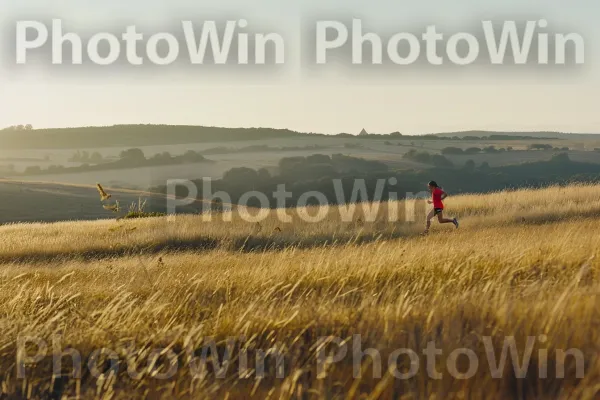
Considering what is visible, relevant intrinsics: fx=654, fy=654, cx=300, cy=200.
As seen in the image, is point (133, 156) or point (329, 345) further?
point (133, 156)

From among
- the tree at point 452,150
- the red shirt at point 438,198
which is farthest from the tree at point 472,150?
the red shirt at point 438,198

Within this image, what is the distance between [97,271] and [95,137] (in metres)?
109

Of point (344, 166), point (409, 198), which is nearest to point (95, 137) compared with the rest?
point (344, 166)

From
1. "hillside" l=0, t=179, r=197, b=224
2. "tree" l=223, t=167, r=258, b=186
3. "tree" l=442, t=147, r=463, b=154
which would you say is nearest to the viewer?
"hillside" l=0, t=179, r=197, b=224

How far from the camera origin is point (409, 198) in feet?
85.5

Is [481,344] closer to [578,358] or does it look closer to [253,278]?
[578,358]
